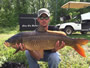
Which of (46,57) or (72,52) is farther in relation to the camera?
(72,52)

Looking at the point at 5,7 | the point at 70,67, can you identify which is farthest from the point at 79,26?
the point at 5,7

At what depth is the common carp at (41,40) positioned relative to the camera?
102 inches

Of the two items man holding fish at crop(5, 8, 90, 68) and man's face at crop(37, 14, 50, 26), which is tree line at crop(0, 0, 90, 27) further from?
man holding fish at crop(5, 8, 90, 68)

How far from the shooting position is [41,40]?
2.62 m

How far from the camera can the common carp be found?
8.48 feet

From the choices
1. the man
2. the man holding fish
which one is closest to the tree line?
the man

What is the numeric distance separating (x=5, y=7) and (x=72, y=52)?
53.3 feet

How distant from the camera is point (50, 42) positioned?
264 cm

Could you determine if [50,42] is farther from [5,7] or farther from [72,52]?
[5,7]

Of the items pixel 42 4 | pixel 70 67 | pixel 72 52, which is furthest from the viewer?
pixel 42 4

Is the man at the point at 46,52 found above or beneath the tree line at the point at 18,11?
beneath

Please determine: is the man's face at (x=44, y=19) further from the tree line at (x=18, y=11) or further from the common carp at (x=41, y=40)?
the tree line at (x=18, y=11)

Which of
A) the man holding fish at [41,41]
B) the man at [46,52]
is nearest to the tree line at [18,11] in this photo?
the man at [46,52]

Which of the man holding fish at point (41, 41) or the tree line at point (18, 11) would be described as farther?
the tree line at point (18, 11)
